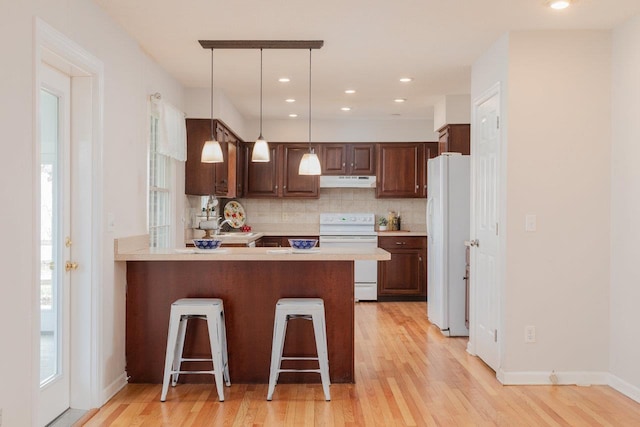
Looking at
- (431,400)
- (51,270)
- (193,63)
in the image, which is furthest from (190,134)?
(431,400)

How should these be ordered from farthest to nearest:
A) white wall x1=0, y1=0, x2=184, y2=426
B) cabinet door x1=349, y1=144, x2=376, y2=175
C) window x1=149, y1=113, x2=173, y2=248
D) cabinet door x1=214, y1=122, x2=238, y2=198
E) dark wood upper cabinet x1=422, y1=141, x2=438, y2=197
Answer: cabinet door x1=349, y1=144, x2=376, y2=175 → dark wood upper cabinet x1=422, y1=141, x2=438, y2=197 → cabinet door x1=214, y1=122, x2=238, y2=198 → window x1=149, y1=113, x2=173, y2=248 → white wall x1=0, y1=0, x2=184, y2=426

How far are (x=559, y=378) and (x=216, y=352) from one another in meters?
2.43

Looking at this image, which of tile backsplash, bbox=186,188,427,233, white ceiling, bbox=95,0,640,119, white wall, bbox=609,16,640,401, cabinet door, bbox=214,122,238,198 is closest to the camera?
white ceiling, bbox=95,0,640,119

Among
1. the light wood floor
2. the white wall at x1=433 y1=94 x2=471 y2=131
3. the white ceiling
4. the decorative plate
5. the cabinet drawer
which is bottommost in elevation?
the light wood floor

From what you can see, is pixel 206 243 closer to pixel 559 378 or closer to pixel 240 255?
pixel 240 255

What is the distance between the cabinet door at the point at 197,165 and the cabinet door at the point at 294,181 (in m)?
2.24

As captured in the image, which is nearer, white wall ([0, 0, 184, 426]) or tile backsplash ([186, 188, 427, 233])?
white wall ([0, 0, 184, 426])

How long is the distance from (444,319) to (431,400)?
208 centimetres

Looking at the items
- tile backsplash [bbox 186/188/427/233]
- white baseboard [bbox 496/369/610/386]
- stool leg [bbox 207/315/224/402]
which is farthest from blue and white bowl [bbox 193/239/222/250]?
tile backsplash [bbox 186/188/427/233]

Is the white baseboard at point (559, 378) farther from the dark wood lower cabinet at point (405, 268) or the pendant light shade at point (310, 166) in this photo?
the dark wood lower cabinet at point (405, 268)

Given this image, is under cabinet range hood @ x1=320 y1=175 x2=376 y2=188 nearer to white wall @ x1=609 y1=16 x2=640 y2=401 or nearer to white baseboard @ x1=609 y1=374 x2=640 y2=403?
white wall @ x1=609 y1=16 x2=640 y2=401

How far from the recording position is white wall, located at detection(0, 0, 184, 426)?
8.12 ft

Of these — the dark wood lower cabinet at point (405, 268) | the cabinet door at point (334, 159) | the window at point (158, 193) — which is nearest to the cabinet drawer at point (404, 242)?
the dark wood lower cabinet at point (405, 268)

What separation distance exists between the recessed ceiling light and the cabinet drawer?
4.29m
